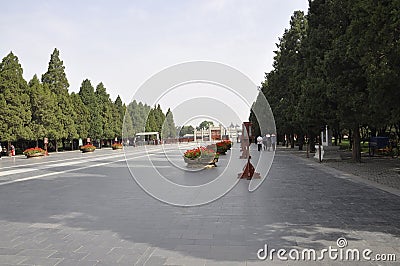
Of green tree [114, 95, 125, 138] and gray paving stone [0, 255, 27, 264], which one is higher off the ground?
green tree [114, 95, 125, 138]

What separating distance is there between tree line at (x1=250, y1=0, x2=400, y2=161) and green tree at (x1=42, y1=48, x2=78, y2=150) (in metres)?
28.4

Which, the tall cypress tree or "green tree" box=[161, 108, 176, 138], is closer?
"green tree" box=[161, 108, 176, 138]

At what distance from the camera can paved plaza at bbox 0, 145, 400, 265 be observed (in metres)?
4.82

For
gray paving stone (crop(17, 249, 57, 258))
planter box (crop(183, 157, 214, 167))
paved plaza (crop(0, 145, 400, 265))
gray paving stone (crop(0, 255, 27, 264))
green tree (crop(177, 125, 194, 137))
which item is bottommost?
gray paving stone (crop(0, 255, 27, 264))

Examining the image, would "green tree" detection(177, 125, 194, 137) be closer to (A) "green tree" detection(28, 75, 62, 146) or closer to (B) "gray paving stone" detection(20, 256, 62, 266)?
(A) "green tree" detection(28, 75, 62, 146)

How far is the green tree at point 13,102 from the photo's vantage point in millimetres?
34500

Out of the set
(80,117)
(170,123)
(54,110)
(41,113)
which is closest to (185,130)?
(170,123)

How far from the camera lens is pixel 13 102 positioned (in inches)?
1406

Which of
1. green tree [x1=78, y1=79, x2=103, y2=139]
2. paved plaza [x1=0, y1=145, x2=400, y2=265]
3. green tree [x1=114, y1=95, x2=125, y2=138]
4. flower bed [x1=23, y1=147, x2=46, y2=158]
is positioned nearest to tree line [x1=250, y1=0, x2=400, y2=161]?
paved plaza [x1=0, y1=145, x2=400, y2=265]

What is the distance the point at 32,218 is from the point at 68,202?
5.81ft

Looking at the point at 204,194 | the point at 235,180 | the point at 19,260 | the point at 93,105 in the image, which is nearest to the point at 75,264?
the point at 19,260

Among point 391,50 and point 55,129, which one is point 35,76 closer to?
point 55,129

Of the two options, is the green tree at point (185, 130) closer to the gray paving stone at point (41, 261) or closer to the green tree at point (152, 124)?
the gray paving stone at point (41, 261)

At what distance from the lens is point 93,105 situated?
5584 centimetres
